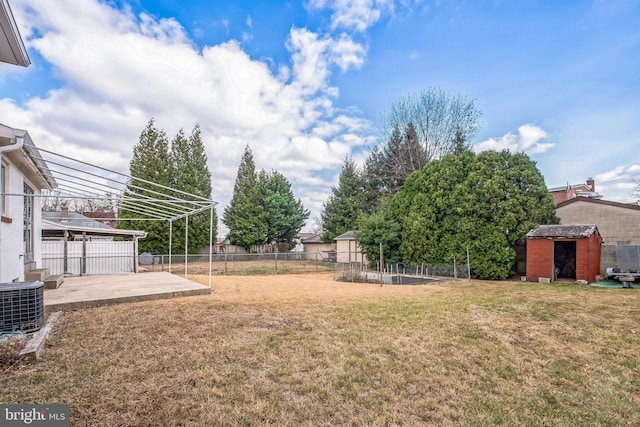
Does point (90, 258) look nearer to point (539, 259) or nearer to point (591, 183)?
point (539, 259)

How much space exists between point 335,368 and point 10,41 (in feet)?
22.1

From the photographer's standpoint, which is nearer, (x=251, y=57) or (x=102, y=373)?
(x=102, y=373)

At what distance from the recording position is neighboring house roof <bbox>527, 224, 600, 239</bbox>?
1246 centimetres

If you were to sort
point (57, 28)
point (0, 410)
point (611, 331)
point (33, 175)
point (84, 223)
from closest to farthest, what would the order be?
point (0, 410), point (611, 331), point (57, 28), point (33, 175), point (84, 223)

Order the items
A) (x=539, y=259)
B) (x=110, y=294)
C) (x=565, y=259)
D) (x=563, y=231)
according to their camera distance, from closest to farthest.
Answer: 1. (x=110, y=294)
2. (x=563, y=231)
3. (x=539, y=259)
4. (x=565, y=259)

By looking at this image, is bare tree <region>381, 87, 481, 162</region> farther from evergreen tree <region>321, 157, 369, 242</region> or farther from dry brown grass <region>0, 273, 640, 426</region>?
dry brown grass <region>0, 273, 640, 426</region>

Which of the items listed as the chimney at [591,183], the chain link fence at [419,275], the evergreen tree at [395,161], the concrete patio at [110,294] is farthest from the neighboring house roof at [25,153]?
the chimney at [591,183]

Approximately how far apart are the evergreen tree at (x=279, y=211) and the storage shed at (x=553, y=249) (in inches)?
940

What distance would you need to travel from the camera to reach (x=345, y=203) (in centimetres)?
3400

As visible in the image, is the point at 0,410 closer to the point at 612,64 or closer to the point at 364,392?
the point at 364,392

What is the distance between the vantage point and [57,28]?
296 inches

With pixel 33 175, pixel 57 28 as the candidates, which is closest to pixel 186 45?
pixel 57 28

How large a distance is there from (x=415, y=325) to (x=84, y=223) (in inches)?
1022

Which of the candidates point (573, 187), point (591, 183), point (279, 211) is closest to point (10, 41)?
point (279, 211)
